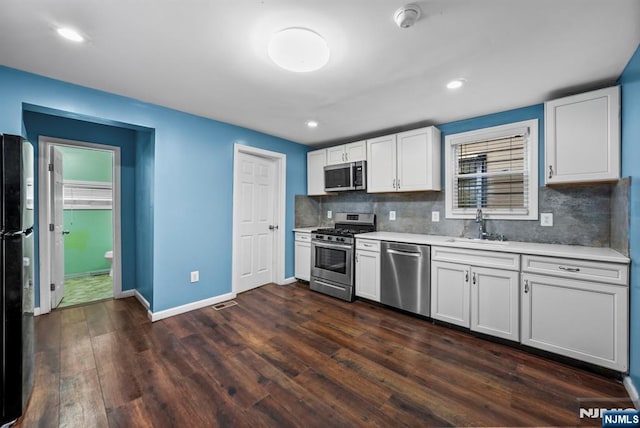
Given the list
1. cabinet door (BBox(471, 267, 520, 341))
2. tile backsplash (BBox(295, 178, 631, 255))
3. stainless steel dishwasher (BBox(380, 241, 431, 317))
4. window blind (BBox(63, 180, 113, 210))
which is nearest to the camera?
tile backsplash (BBox(295, 178, 631, 255))

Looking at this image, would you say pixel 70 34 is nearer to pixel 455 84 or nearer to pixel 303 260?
pixel 455 84

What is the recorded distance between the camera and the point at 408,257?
9.80 ft

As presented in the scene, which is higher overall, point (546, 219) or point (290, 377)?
point (546, 219)

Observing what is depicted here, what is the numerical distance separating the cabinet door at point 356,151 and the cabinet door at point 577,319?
2.40m

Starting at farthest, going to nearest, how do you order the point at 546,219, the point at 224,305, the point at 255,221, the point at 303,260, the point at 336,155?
the point at 303,260, the point at 336,155, the point at 255,221, the point at 224,305, the point at 546,219

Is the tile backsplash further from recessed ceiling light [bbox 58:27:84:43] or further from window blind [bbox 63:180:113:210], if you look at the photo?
window blind [bbox 63:180:113:210]

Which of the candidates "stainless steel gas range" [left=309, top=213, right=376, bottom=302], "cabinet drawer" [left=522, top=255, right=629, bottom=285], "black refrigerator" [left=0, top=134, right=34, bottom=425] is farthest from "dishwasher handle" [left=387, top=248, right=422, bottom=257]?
"black refrigerator" [left=0, top=134, right=34, bottom=425]

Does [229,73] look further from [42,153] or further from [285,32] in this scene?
[42,153]

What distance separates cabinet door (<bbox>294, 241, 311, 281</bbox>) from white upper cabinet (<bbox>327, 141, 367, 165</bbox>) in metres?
1.44

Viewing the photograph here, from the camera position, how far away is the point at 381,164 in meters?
3.58

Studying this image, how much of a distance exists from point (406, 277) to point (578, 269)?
1.45 meters

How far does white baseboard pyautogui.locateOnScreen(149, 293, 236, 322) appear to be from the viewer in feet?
9.44

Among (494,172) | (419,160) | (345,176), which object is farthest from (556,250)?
(345,176)
